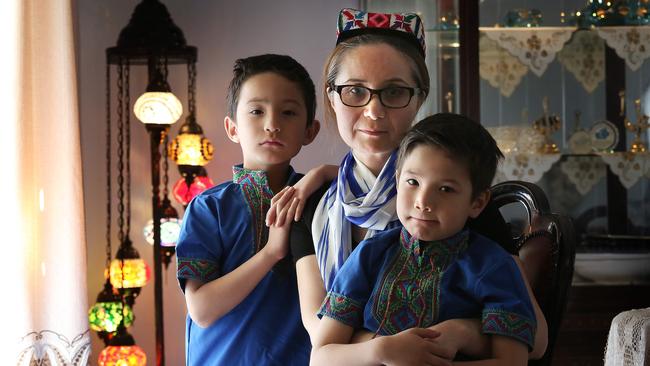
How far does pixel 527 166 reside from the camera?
3633mm

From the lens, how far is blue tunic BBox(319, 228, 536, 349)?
1.12m

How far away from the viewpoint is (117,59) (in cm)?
348

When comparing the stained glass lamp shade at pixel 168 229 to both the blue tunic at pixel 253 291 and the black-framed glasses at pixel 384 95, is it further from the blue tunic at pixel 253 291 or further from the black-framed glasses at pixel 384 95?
the black-framed glasses at pixel 384 95

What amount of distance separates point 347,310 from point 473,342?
174 mm

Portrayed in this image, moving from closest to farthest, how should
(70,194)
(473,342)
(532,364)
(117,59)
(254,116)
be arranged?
(473,342), (532,364), (254,116), (70,194), (117,59)

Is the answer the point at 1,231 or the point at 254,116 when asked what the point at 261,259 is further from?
the point at 1,231

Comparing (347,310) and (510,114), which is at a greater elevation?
(510,114)

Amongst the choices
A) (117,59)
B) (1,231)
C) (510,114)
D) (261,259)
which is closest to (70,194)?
(1,231)

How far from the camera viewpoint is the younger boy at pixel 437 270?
111cm


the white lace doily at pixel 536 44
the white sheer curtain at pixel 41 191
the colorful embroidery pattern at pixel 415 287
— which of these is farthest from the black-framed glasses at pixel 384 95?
the white lace doily at pixel 536 44

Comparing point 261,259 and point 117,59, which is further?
point 117,59

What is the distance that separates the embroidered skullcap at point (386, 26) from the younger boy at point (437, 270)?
0.69 ft

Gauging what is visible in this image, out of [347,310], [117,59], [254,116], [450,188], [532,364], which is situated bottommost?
[532,364]

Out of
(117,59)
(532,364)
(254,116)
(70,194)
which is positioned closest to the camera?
(532,364)
